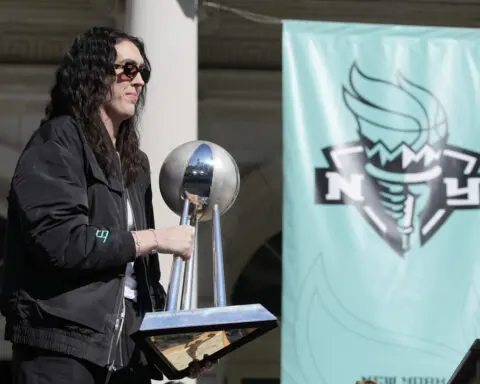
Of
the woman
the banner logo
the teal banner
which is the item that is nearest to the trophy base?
the woman

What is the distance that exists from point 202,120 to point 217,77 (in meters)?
0.31

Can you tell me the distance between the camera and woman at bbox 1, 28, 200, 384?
9.04ft

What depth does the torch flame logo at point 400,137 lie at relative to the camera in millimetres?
5625

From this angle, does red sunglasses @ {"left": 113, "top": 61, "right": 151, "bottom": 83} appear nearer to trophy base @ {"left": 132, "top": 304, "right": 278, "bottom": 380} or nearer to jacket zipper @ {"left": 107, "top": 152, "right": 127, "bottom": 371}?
jacket zipper @ {"left": 107, "top": 152, "right": 127, "bottom": 371}

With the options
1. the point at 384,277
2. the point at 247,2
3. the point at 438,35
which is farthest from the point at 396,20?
the point at 384,277

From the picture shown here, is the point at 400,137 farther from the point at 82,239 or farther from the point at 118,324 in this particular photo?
the point at 82,239

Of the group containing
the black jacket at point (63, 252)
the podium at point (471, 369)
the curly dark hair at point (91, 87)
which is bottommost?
the podium at point (471, 369)

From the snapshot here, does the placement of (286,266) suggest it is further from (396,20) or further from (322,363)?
(396,20)

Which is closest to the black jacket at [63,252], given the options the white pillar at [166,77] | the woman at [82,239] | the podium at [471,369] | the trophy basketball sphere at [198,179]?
the woman at [82,239]

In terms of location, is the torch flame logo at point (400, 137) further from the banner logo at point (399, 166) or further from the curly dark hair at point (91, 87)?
the curly dark hair at point (91, 87)

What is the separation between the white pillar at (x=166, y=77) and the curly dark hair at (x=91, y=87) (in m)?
2.76

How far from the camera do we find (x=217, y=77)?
7961mm

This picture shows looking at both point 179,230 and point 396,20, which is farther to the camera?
point 396,20

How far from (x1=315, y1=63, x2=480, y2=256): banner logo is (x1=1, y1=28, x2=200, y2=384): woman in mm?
2651
